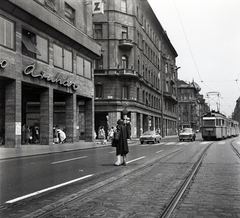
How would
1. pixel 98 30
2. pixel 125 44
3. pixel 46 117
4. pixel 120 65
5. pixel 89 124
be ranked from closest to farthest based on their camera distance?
pixel 46 117 < pixel 89 124 < pixel 125 44 < pixel 98 30 < pixel 120 65

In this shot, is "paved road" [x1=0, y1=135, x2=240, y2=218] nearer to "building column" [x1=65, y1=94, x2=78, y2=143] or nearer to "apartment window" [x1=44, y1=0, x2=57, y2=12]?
"apartment window" [x1=44, y1=0, x2=57, y2=12]

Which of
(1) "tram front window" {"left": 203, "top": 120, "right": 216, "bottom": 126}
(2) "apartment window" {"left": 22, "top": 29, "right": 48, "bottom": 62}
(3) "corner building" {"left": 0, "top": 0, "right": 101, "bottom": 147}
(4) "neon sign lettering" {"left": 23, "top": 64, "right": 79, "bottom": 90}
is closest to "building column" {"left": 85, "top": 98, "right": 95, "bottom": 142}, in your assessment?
(3) "corner building" {"left": 0, "top": 0, "right": 101, "bottom": 147}

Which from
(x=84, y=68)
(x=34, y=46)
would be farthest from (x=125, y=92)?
(x=34, y=46)

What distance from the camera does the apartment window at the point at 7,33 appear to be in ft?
70.0

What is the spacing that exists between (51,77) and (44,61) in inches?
61.2

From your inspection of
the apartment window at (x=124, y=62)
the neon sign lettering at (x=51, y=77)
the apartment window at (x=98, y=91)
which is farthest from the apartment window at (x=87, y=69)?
the apartment window at (x=124, y=62)

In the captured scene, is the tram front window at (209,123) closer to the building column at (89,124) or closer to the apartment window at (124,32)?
the building column at (89,124)

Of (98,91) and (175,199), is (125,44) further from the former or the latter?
(175,199)

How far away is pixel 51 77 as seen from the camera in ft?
89.6

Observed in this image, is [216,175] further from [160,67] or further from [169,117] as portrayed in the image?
[169,117]

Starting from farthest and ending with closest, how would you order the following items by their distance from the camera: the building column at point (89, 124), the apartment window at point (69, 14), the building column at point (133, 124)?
the building column at point (133, 124), the building column at point (89, 124), the apartment window at point (69, 14)

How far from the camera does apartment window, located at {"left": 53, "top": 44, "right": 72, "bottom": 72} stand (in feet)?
92.5

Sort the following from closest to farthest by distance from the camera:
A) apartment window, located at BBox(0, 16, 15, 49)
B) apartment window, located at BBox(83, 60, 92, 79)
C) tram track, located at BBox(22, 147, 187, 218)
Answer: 1. tram track, located at BBox(22, 147, 187, 218)
2. apartment window, located at BBox(0, 16, 15, 49)
3. apartment window, located at BBox(83, 60, 92, 79)

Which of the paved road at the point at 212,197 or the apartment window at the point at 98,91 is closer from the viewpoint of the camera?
the paved road at the point at 212,197
